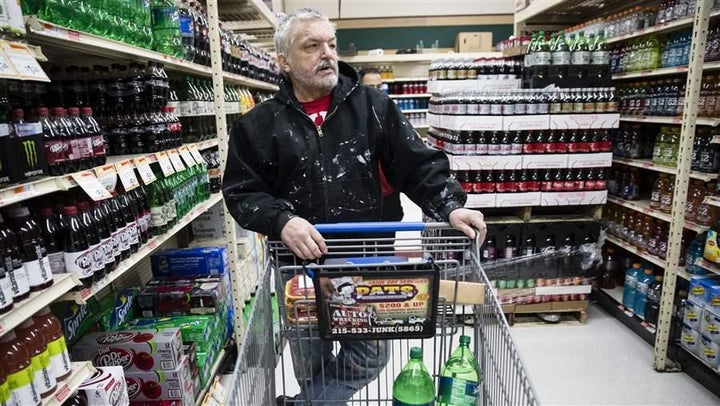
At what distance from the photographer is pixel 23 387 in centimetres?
130

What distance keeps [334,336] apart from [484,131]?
7.77ft

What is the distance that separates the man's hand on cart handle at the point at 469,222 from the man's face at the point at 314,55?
70 cm

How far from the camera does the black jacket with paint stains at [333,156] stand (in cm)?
169

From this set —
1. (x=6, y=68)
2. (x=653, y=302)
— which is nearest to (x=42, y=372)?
(x=6, y=68)

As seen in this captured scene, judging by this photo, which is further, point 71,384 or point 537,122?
point 537,122

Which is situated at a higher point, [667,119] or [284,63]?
[284,63]

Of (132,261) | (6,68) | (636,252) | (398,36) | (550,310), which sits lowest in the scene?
(550,310)

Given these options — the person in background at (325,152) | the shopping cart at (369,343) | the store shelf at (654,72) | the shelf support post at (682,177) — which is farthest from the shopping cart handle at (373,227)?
the store shelf at (654,72)

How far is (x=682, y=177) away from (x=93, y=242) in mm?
2953

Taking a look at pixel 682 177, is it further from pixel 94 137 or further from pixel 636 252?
pixel 94 137

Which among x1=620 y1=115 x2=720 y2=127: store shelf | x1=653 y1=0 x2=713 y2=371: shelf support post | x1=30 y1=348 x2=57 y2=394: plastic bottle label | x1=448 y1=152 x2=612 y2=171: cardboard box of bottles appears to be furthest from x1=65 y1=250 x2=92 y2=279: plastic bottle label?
x1=620 y1=115 x2=720 y2=127: store shelf

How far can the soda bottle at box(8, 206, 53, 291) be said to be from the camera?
136 centimetres

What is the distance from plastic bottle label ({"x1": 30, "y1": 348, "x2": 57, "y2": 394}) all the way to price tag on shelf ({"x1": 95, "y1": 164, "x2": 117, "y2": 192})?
58cm

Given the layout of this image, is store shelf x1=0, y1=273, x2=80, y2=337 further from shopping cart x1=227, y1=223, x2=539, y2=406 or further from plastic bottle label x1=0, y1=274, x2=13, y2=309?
shopping cart x1=227, y1=223, x2=539, y2=406
